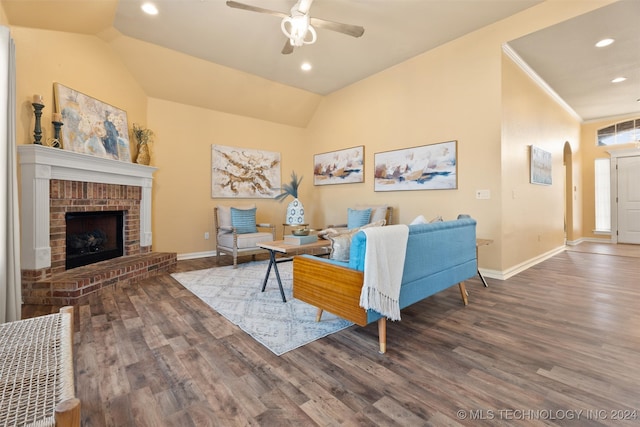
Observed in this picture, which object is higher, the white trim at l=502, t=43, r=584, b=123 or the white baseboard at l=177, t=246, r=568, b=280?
the white trim at l=502, t=43, r=584, b=123

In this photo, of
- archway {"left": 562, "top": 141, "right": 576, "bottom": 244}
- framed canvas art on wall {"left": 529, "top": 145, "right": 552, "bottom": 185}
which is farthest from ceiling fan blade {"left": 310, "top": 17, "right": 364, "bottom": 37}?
archway {"left": 562, "top": 141, "right": 576, "bottom": 244}

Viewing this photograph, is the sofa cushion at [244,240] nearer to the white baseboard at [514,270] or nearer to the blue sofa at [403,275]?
the blue sofa at [403,275]

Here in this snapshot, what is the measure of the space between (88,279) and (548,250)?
6.83m

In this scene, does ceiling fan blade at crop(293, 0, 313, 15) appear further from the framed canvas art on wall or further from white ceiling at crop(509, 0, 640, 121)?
the framed canvas art on wall

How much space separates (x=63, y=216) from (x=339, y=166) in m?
4.36

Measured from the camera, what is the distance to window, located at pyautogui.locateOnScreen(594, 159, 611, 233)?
677 centimetres

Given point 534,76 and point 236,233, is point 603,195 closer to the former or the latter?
point 534,76

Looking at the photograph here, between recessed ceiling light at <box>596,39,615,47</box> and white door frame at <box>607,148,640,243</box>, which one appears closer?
recessed ceiling light at <box>596,39,615,47</box>

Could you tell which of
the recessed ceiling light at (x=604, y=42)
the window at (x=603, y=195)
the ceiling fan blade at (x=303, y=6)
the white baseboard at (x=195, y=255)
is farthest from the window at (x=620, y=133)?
the white baseboard at (x=195, y=255)

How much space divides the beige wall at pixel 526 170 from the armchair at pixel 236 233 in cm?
357

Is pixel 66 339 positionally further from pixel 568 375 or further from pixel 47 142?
pixel 47 142

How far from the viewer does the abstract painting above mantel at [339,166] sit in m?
5.46

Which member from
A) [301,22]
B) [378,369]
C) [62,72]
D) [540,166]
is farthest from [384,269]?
[540,166]

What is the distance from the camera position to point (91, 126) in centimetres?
360
